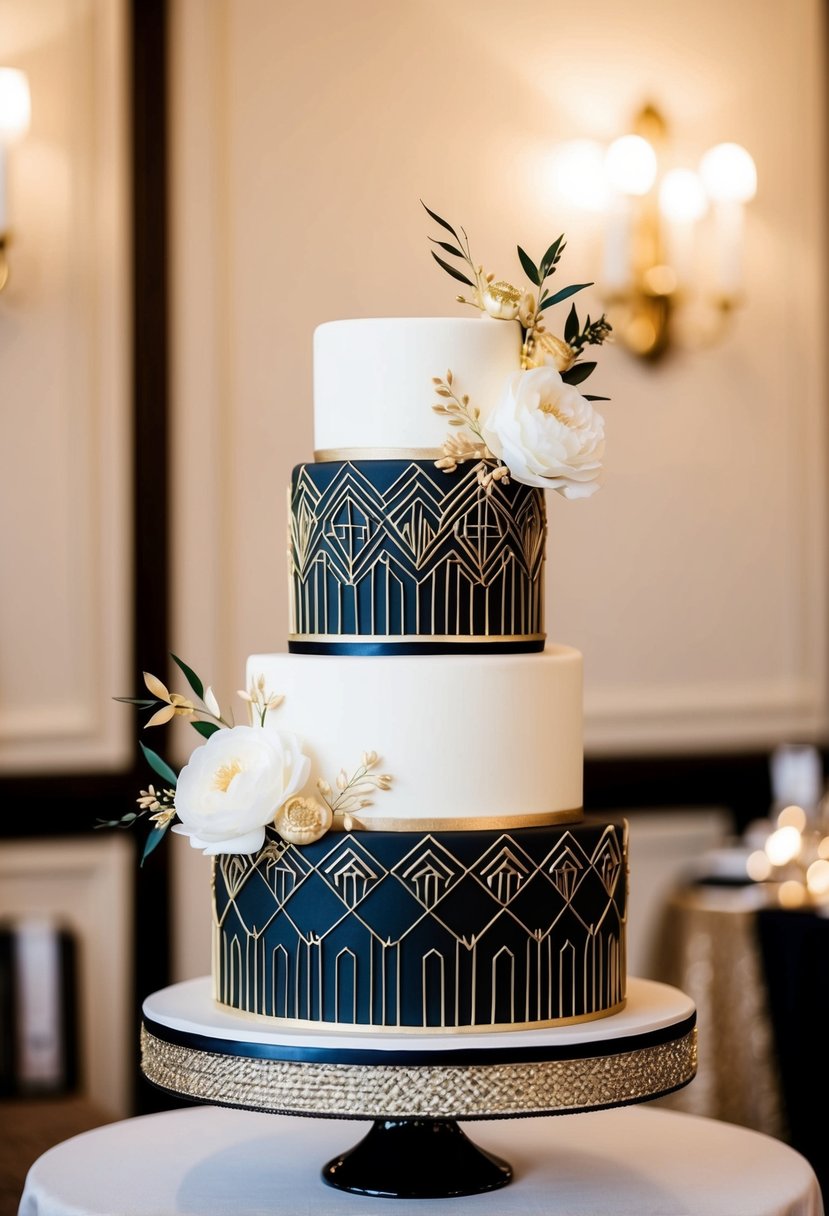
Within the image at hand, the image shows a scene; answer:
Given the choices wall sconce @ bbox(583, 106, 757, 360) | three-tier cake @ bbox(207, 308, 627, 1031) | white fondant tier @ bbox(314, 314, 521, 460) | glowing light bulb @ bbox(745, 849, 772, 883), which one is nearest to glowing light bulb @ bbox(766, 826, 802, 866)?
glowing light bulb @ bbox(745, 849, 772, 883)

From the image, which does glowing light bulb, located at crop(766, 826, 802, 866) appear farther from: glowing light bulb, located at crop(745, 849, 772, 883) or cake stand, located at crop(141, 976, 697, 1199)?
cake stand, located at crop(141, 976, 697, 1199)

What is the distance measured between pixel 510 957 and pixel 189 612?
2.54m

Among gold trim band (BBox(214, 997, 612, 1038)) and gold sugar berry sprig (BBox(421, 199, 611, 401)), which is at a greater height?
gold sugar berry sprig (BBox(421, 199, 611, 401))

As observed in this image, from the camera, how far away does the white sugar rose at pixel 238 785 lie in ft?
6.14

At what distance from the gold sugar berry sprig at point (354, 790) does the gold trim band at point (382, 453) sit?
0.35m

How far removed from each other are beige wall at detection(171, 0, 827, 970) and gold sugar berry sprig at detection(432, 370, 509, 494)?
2389 millimetres

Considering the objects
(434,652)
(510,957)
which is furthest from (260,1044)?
(434,652)

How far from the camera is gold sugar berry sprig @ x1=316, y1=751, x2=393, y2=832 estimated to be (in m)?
1.92

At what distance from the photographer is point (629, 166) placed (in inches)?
187

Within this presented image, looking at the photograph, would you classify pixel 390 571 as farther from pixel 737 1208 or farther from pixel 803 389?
pixel 803 389

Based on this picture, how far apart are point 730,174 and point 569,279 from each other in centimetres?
60

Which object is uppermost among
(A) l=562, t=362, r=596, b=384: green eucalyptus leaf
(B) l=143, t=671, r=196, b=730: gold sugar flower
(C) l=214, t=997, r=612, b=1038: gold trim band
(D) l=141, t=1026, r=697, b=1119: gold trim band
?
(A) l=562, t=362, r=596, b=384: green eucalyptus leaf

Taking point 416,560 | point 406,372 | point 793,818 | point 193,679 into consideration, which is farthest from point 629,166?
point 193,679

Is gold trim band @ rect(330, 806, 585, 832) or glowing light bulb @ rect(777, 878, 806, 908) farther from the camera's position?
glowing light bulb @ rect(777, 878, 806, 908)
